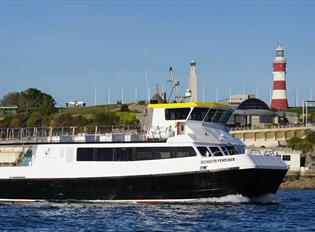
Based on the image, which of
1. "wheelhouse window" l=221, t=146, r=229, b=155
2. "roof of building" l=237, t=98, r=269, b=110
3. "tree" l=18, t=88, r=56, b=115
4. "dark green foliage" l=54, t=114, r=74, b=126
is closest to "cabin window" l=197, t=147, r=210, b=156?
"wheelhouse window" l=221, t=146, r=229, b=155

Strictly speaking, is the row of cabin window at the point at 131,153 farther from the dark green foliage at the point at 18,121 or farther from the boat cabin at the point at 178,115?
the dark green foliage at the point at 18,121

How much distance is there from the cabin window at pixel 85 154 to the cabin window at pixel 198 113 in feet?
17.5

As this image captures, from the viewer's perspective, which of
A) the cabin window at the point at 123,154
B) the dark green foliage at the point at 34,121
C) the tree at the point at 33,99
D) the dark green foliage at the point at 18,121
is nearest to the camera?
the cabin window at the point at 123,154

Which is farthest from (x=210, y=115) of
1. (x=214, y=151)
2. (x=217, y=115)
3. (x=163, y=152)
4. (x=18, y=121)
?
(x=18, y=121)

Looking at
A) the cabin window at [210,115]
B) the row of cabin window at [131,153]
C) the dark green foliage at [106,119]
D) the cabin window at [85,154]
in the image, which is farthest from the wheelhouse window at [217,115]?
the dark green foliage at [106,119]

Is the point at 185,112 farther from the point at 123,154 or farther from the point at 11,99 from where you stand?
the point at 11,99

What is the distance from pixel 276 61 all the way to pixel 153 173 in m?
104

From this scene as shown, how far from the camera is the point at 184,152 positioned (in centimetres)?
3906

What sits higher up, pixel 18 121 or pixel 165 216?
pixel 18 121

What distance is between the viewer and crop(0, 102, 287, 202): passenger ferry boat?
126ft

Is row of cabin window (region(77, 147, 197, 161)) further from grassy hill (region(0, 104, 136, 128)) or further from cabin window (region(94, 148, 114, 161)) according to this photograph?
grassy hill (region(0, 104, 136, 128))

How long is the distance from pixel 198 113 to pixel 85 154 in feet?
20.1

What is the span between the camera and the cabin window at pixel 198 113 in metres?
40.9

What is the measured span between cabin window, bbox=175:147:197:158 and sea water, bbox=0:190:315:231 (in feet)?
Answer: 7.62
